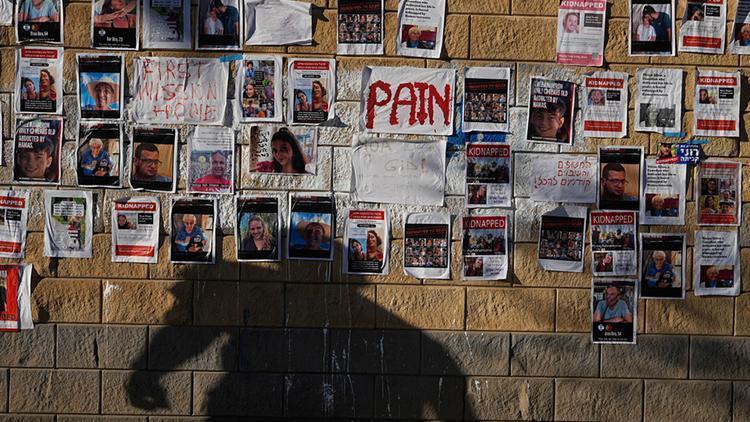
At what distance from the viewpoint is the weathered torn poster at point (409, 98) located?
5.43m

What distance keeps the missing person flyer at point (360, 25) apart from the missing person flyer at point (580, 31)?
1.15 m

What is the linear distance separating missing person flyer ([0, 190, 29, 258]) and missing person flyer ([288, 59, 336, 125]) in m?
1.81

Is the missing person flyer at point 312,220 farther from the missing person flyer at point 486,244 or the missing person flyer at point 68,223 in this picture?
the missing person flyer at point 68,223

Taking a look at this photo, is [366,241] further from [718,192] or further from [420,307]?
[718,192]

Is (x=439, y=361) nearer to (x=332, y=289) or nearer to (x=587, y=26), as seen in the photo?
(x=332, y=289)

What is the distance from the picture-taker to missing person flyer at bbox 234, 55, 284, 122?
5.42 metres

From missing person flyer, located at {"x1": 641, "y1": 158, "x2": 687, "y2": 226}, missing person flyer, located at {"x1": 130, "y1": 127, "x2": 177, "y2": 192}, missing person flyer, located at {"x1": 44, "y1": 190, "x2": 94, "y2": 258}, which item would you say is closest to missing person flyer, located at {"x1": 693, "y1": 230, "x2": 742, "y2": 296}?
missing person flyer, located at {"x1": 641, "y1": 158, "x2": 687, "y2": 226}

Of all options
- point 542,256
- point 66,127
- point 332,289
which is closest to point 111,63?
point 66,127

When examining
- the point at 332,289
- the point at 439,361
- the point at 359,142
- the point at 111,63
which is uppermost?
the point at 111,63

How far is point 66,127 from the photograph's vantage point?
546 centimetres

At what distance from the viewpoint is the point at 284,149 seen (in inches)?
214

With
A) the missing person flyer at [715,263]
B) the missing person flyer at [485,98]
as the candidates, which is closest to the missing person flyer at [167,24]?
the missing person flyer at [485,98]

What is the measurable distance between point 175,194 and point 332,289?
1166 mm

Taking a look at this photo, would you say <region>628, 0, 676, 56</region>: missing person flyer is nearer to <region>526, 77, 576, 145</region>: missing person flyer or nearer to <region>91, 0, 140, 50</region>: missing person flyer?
<region>526, 77, 576, 145</region>: missing person flyer
